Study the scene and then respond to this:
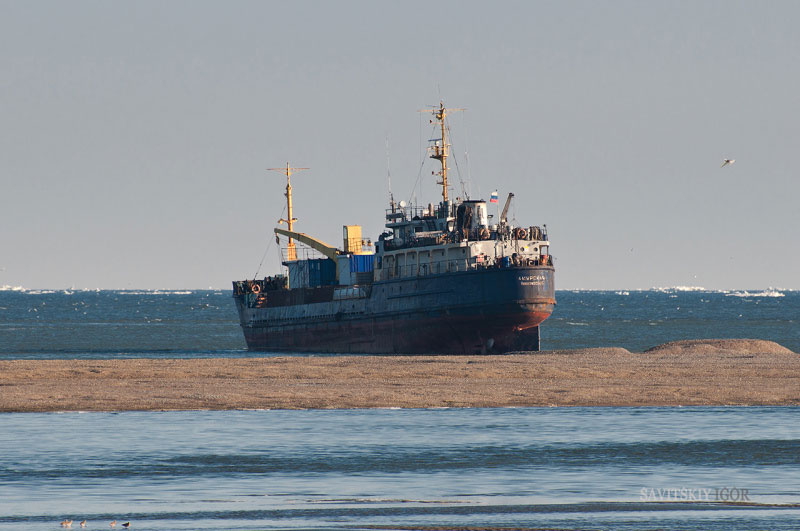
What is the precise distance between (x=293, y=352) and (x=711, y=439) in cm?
5964

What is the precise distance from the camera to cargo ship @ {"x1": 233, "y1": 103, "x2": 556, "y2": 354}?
245 feet

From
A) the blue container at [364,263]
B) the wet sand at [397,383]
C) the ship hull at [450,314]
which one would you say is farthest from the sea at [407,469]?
the blue container at [364,263]

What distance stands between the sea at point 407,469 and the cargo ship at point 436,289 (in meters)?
34.8

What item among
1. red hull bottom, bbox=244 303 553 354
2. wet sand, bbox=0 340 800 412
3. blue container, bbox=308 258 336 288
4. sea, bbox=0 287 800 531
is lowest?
sea, bbox=0 287 800 531

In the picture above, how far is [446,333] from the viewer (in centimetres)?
7644

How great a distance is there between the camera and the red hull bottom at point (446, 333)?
74812 millimetres

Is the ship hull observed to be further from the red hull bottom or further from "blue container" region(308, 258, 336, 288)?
"blue container" region(308, 258, 336, 288)

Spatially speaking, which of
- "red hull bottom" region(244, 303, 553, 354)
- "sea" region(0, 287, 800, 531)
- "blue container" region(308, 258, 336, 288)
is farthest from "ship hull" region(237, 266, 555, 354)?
"sea" region(0, 287, 800, 531)

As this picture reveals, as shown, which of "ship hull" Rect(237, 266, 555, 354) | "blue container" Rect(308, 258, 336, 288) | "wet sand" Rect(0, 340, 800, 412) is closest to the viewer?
"wet sand" Rect(0, 340, 800, 412)

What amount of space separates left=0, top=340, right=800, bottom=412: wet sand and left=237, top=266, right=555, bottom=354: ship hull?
12451 mm

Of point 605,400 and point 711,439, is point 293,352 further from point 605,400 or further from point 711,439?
point 711,439

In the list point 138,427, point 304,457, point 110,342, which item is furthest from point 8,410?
point 110,342

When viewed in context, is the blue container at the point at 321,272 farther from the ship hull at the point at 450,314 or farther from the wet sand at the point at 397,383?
the wet sand at the point at 397,383

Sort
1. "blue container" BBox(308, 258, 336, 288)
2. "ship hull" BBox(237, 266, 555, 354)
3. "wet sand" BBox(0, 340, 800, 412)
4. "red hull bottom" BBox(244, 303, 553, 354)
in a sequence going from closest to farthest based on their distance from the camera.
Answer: "wet sand" BBox(0, 340, 800, 412) < "ship hull" BBox(237, 266, 555, 354) < "red hull bottom" BBox(244, 303, 553, 354) < "blue container" BBox(308, 258, 336, 288)
